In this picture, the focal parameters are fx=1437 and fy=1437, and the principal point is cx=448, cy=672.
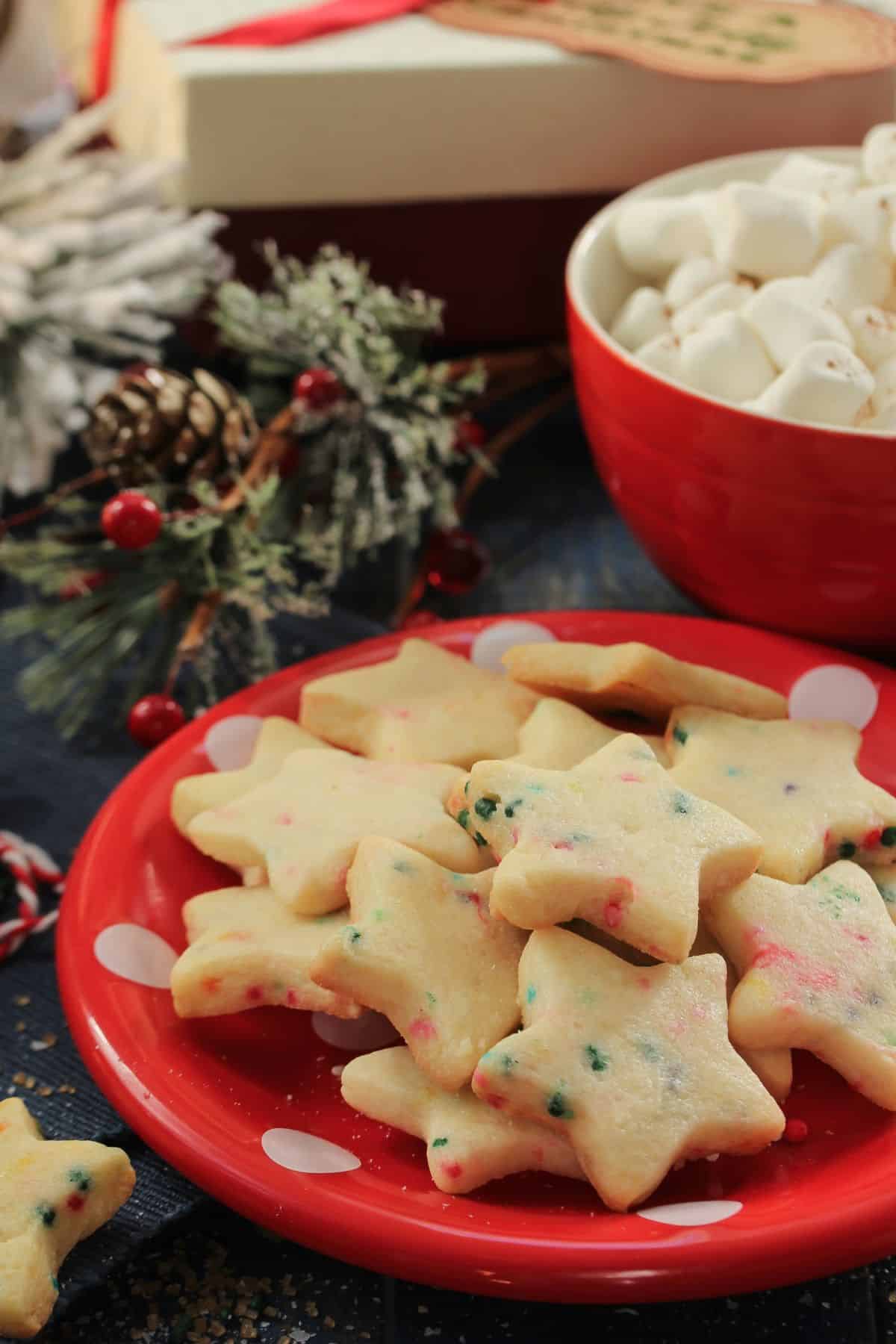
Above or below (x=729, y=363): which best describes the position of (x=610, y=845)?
below

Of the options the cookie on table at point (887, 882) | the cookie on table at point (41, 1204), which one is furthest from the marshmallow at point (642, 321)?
the cookie on table at point (41, 1204)

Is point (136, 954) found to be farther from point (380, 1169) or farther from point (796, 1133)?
point (796, 1133)

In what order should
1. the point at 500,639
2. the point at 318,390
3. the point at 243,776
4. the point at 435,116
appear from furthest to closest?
the point at 435,116, the point at 318,390, the point at 500,639, the point at 243,776

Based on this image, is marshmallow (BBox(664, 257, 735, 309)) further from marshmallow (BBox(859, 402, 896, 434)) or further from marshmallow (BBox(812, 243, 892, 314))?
marshmallow (BBox(859, 402, 896, 434))

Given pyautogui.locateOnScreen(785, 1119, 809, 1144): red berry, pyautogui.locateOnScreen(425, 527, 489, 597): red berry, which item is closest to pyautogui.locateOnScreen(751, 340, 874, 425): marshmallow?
pyautogui.locateOnScreen(425, 527, 489, 597): red berry

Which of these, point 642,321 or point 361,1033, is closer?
point 361,1033

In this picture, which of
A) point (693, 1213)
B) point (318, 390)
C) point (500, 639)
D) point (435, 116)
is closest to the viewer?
point (693, 1213)

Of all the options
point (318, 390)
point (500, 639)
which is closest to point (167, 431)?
point (318, 390)
